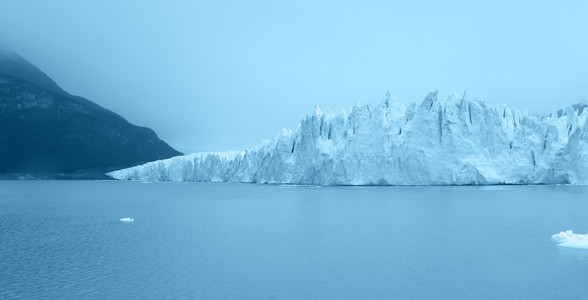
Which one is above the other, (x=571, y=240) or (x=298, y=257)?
(x=571, y=240)

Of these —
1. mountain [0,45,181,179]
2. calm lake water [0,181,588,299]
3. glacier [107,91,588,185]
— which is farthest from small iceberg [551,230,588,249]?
mountain [0,45,181,179]

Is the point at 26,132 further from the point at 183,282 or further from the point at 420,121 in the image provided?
the point at 183,282

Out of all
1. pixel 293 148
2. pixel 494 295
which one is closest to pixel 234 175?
pixel 293 148

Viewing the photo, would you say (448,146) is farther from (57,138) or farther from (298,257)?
(57,138)

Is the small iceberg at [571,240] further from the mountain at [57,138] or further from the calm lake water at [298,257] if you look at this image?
the mountain at [57,138]

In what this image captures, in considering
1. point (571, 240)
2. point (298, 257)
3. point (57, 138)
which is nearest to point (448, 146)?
point (571, 240)

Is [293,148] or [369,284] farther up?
[293,148]
